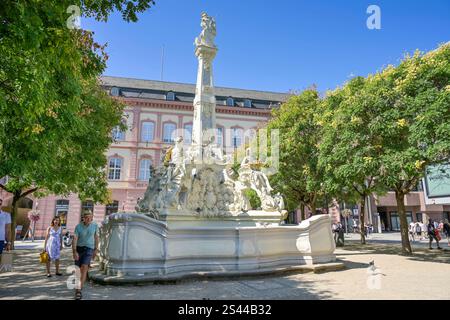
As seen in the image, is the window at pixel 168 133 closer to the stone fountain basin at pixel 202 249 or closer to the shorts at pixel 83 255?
the stone fountain basin at pixel 202 249

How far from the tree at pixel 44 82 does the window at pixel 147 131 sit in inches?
973

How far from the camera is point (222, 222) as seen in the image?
11.1 meters

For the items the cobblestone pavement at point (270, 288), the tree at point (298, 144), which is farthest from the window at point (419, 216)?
the cobblestone pavement at point (270, 288)

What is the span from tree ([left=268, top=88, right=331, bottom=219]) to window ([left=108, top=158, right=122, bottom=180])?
20.9 meters

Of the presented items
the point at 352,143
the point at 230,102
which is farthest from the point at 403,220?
the point at 230,102

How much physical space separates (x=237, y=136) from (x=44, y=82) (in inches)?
1364

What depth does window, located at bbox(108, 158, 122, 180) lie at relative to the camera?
35.2m

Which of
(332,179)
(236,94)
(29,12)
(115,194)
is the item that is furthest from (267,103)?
(29,12)

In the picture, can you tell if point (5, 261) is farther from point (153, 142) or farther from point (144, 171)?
point (153, 142)

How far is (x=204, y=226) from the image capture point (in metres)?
10.4

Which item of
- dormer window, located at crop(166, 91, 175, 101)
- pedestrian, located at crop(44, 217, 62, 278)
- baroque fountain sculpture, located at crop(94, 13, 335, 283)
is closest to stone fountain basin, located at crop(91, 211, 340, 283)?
baroque fountain sculpture, located at crop(94, 13, 335, 283)

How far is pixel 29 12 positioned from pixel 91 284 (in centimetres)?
586

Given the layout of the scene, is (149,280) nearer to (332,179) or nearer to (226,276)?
(226,276)

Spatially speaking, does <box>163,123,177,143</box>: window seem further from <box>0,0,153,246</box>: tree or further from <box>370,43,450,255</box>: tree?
<box>370,43,450,255</box>: tree
